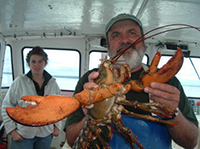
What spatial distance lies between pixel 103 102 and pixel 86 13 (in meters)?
1.51

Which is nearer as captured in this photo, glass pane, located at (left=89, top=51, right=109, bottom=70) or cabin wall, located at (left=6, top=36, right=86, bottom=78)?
cabin wall, located at (left=6, top=36, right=86, bottom=78)

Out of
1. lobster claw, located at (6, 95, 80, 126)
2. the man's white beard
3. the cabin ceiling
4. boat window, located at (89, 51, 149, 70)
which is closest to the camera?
lobster claw, located at (6, 95, 80, 126)

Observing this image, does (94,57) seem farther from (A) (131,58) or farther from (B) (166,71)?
(B) (166,71)

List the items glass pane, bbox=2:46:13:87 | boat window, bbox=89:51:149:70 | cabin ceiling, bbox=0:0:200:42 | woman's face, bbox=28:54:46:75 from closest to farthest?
cabin ceiling, bbox=0:0:200:42 → woman's face, bbox=28:54:46:75 → glass pane, bbox=2:46:13:87 → boat window, bbox=89:51:149:70

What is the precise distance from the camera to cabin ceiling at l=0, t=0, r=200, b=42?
1775mm

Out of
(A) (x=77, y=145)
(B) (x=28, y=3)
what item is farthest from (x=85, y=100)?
(B) (x=28, y=3)

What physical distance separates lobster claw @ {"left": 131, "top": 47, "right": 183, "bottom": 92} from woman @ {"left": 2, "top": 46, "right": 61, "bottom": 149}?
1751mm

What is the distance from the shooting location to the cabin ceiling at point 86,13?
69.9 inches

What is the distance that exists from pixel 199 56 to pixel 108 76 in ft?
12.5

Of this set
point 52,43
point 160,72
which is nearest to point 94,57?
point 52,43

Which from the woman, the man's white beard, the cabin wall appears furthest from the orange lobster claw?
the cabin wall

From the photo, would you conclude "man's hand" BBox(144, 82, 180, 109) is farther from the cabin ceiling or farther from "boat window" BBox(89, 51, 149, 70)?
"boat window" BBox(89, 51, 149, 70)

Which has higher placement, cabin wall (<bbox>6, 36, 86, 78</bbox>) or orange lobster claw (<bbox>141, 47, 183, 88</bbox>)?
cabin wall (<bbox>6, 36, 86, 78</bbox>)

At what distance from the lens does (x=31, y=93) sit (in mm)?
2211
